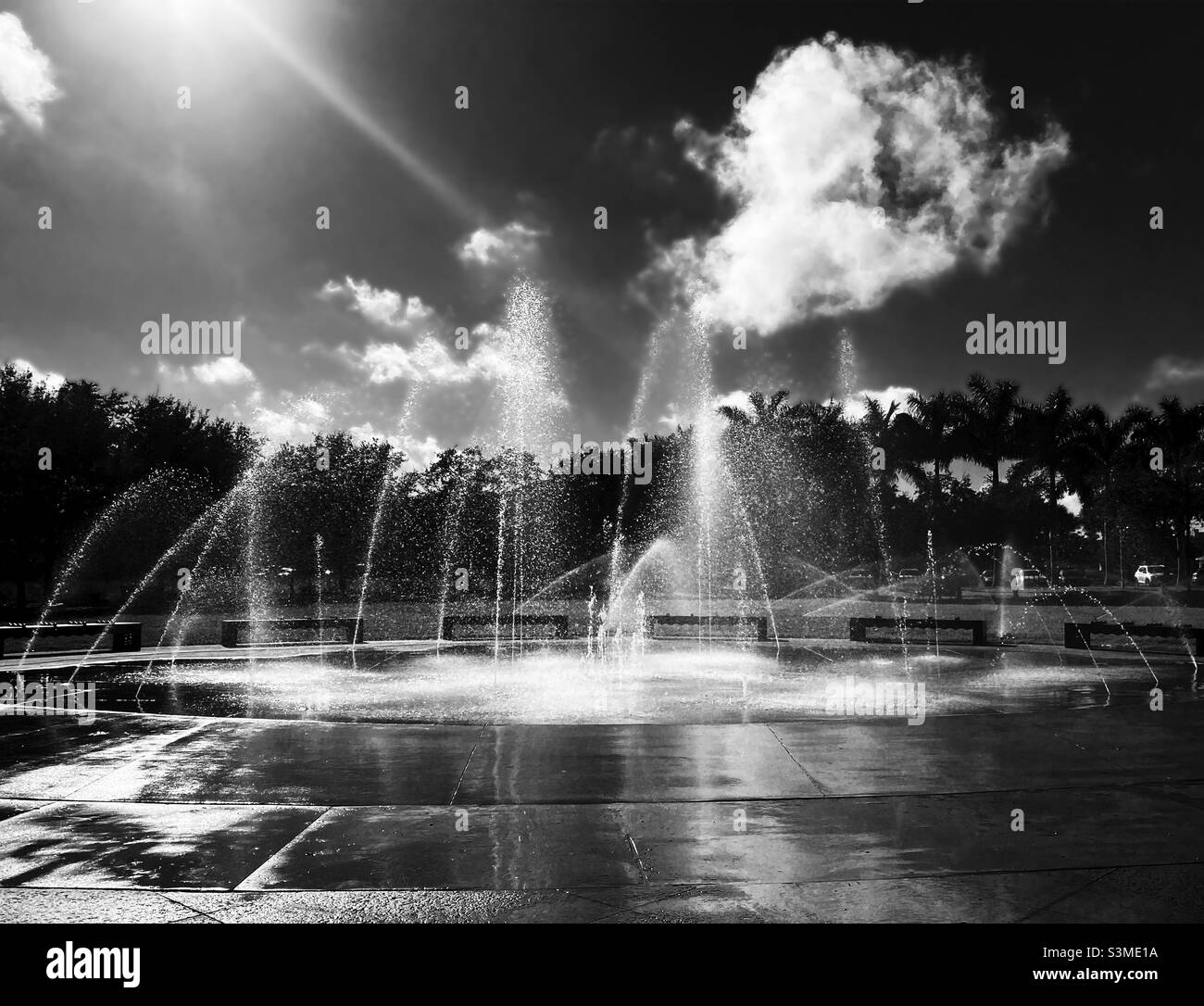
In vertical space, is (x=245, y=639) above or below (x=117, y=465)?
below

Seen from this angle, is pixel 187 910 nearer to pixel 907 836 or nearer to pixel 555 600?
pixel 907 836

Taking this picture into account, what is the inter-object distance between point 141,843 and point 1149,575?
7277cm

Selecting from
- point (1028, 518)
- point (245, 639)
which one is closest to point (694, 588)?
point (1028, 518)

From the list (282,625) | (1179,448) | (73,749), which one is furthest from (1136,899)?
(1179,448)

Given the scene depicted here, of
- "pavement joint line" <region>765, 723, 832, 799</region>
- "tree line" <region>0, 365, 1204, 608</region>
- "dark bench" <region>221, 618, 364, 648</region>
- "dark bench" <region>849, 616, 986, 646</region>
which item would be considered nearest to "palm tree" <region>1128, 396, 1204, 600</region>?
"tree line" <region>0, 365, 1204, 608</region>

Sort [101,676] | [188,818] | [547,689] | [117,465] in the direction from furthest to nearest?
[117,465]
[101,676]
[547,689]
[188,818]

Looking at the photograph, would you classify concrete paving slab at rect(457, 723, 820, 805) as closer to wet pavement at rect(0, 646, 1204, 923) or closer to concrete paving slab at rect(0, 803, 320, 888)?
wet pavement at rect(0, 646, 1204, 923)

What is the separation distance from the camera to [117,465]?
42781 millimetres

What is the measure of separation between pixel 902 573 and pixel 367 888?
54839mm

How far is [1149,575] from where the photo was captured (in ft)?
212

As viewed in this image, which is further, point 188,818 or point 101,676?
point 101,676

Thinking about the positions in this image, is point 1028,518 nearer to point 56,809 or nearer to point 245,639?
point 245,639

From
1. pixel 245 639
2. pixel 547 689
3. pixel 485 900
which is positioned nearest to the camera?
pixel 485 900

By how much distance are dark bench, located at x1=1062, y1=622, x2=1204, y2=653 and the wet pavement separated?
848cm
